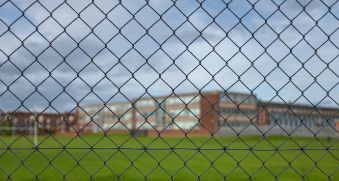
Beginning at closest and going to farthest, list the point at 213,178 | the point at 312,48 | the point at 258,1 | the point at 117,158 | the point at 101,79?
the point at 101,79 < the point at 258,1 < the point at 312,48 < the point at 213,178 < the point at 117,158

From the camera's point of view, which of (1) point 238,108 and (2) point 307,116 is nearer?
(1) point 238,108

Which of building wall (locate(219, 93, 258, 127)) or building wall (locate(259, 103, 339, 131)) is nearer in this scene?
building wall (locate(219, 93, 258, 127))

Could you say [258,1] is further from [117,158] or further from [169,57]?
[117,158]


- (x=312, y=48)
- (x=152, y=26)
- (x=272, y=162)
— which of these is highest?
(x=152, y=26)

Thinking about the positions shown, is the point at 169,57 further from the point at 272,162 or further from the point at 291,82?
the point at 272,162

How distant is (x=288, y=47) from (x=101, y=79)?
4.03ft

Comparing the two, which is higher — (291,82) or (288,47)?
(288,47)

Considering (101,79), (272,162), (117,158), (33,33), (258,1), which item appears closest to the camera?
(33,33)

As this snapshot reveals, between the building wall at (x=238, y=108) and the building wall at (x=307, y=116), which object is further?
the building wall at (x=307, y=116)

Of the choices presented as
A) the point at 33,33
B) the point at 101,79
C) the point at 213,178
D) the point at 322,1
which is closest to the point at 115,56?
the point at 101,79

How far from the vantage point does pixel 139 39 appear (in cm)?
263

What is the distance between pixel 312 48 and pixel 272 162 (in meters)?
6.71

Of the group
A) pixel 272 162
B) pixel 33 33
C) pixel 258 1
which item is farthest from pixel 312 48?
pixel 272 162

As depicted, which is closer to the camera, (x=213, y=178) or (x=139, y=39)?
(x=139, y=39)
